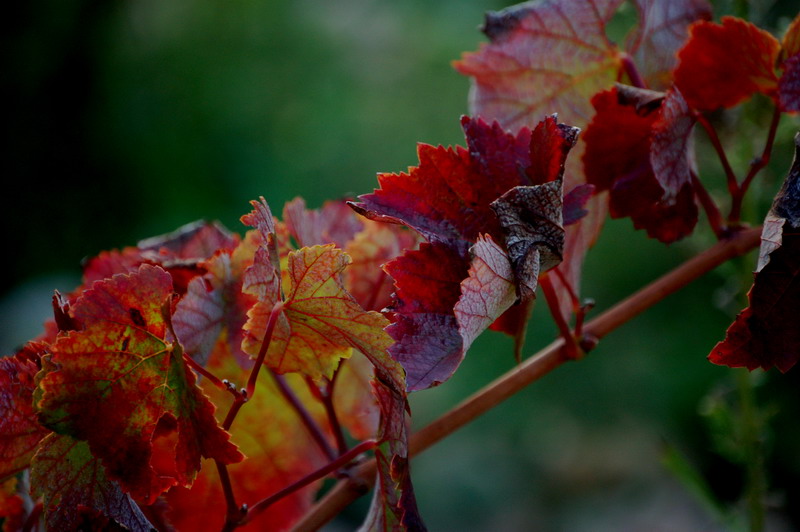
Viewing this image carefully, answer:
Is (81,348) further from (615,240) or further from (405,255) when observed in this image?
(615,240)

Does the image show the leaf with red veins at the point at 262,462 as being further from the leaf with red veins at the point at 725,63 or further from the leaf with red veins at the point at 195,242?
the leaf with red veins at the point at 725,63

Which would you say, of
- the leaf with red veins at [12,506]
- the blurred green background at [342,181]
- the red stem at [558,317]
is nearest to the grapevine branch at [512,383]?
the red stem at [558,317]

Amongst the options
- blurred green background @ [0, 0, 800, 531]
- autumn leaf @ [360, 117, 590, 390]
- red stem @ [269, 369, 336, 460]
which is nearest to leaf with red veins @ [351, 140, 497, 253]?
autumn leaf @ [360, 117, 590, 390]

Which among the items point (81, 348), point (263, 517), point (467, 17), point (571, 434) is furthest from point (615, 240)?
point (81, 348)

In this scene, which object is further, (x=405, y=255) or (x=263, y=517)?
(x=263, y=517)

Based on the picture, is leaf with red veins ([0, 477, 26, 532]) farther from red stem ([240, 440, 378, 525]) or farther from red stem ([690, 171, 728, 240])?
red stem ([690, 171, 728, 240])

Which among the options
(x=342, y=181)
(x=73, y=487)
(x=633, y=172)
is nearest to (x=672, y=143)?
(x=633, y=172)
